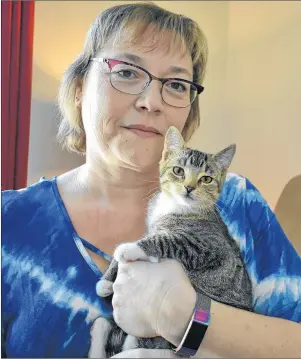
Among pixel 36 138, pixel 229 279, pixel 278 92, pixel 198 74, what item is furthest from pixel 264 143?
pixel 36 138

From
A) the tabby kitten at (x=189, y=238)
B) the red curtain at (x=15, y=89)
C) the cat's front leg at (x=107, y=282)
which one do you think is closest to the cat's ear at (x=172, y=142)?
the tabby kitten at (x=189, y=238)

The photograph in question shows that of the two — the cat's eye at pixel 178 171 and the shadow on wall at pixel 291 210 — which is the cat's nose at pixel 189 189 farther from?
the shadow on wall at pixel 291 210

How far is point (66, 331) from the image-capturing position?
679mm

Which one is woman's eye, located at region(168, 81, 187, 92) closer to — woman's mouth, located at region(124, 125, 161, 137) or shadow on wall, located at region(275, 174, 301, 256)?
woman's mouth, located at region(124, 125, 161, 137)

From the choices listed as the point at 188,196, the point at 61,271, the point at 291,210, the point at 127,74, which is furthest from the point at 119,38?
the point at 291,210

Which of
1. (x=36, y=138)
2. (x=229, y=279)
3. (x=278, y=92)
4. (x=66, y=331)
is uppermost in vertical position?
(x=278, y=92)

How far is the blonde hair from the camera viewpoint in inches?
30.1

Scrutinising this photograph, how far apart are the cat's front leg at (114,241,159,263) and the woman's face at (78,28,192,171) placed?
0.18 m

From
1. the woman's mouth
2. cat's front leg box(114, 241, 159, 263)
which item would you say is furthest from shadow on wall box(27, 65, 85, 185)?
cat's front leg box(114, 241, 159, 263)

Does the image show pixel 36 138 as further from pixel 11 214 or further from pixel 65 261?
pixel 65 261

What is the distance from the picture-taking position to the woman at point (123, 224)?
2.10ft

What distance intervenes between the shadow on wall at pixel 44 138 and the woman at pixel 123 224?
2.7 inches

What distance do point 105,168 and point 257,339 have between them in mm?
412

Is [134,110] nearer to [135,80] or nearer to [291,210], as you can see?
[135,80]
